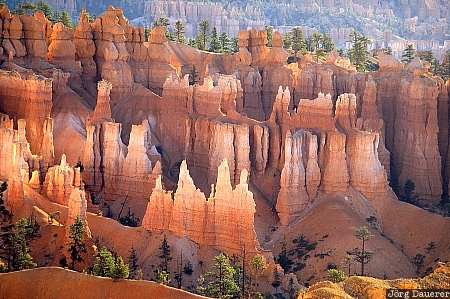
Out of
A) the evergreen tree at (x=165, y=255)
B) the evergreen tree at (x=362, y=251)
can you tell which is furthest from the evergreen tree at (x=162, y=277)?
the evergreen tree at (x=362, y=251)

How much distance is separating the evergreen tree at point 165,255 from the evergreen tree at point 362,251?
900 centimetres

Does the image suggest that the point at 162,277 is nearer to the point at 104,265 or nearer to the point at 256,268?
the point at 104,265

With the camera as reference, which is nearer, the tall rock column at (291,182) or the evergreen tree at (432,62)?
the tall rock column at (291,182)

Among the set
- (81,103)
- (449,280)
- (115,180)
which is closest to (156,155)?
(115,180)

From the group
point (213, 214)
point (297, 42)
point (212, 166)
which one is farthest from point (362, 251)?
point (297, 42)

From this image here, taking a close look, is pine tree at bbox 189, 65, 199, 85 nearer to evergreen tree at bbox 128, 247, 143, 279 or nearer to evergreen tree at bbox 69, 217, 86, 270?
evergreen tree at bbox 128, 247, 143, 279

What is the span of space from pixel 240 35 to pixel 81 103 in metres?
14.3

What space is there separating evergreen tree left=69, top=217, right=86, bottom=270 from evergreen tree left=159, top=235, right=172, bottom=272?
3545 mm

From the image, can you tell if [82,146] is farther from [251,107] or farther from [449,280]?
[449,280]

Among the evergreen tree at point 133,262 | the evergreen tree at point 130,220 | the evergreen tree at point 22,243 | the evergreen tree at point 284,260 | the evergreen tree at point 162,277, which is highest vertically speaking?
the evergreen tree at point 22,243

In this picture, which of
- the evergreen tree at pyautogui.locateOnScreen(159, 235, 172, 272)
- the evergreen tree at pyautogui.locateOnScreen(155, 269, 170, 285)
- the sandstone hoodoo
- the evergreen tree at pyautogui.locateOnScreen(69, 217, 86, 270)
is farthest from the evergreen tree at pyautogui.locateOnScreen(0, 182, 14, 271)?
the evergreen tree at pyautogui.locateOnScreen(159, 235, 172, 272)

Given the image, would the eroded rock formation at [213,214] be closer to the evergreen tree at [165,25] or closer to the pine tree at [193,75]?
the pine tree at [193,75]

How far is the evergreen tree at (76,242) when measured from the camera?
43938 mm

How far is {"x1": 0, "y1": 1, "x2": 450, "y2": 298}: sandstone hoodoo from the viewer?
4553cm
